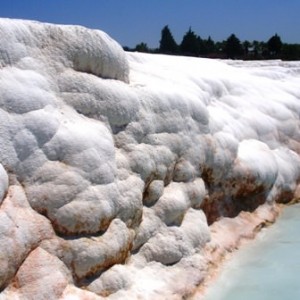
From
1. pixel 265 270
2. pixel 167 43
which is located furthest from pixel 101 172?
pixel 167 43

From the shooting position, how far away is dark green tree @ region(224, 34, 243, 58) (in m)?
34.5

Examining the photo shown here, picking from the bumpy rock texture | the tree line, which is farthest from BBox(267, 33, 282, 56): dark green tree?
the bumpy rock texture

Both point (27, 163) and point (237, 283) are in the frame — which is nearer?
point (27, 163)

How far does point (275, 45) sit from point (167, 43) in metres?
9.37

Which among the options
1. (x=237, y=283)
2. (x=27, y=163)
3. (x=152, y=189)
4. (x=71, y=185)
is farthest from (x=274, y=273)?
(x=27, y=163)

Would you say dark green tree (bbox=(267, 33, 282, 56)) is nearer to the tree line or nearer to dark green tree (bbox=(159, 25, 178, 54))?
the tree line

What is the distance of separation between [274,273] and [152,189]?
4.61 feet

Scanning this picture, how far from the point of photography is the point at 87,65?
532cm

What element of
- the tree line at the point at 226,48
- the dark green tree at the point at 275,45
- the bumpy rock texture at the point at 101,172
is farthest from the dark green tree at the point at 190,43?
the bumpy rock texture at the point at 101,172

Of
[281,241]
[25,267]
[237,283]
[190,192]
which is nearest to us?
[25,267]

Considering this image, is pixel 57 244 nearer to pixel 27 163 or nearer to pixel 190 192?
pixel 27 163

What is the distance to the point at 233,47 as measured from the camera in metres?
34.6

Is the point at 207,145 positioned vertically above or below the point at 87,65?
below

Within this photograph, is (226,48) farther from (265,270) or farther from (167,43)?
(265,270)
